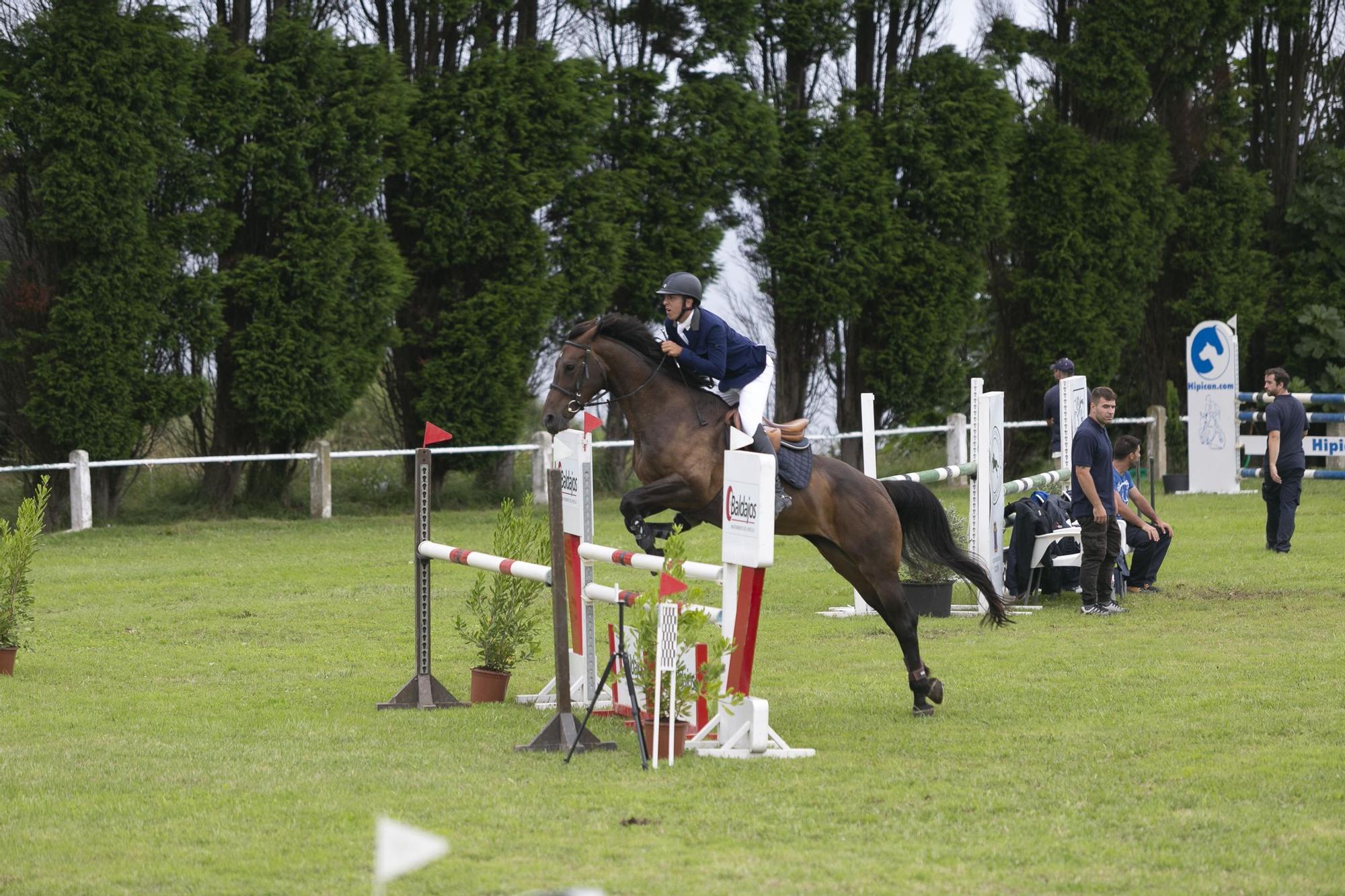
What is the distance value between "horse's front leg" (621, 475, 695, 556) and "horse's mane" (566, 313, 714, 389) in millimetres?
546

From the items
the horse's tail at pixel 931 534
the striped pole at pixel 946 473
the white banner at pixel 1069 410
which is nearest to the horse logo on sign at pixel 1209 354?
the white banner at pixel 1069 410

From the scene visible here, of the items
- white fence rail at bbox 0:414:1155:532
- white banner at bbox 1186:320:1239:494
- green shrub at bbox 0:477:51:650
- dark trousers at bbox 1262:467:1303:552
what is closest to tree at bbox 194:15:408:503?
white fence rail at bbox 0:414:1155:532

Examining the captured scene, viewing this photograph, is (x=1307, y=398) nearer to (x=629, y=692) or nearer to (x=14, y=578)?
(x=629, y=692)

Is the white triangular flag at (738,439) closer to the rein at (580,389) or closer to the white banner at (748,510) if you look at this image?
the rein at (580,389)

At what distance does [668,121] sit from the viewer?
753 inches

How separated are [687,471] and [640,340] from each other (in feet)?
2.44

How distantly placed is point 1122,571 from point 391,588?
221 inches

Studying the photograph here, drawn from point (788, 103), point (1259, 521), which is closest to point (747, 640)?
point (1259, 521)

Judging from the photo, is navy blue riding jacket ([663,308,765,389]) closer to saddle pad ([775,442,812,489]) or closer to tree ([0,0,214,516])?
saddle pad ([775,442,812,489])

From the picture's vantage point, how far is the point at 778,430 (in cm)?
750

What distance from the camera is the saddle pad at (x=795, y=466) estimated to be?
7246 mm

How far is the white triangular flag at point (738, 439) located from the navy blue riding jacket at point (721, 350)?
29 cm

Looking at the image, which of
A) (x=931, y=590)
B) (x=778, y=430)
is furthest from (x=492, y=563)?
(x=931, y=590)

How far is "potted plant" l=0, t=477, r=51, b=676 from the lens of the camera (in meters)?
8.19
